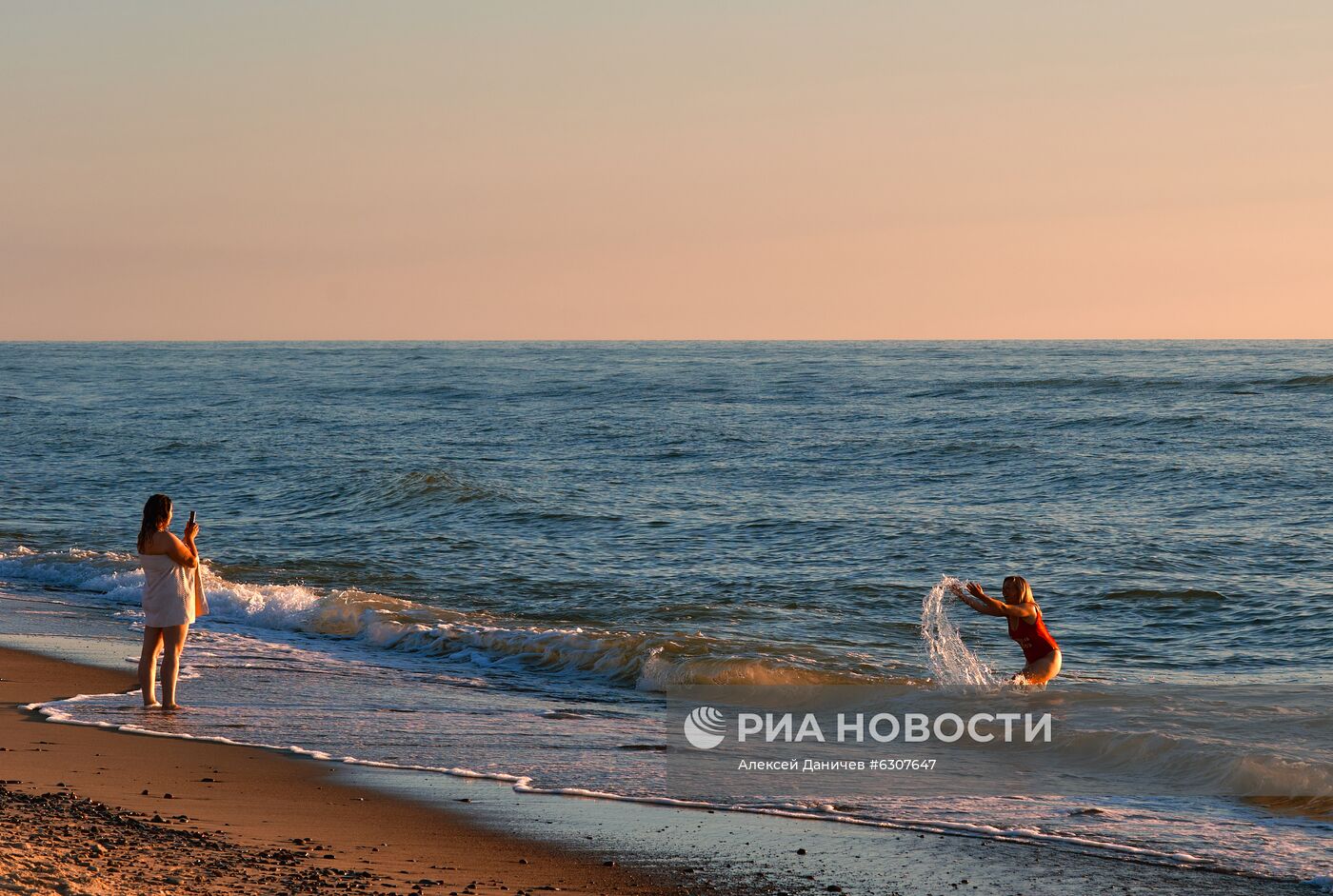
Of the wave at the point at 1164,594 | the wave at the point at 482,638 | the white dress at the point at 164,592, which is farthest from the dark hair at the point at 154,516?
the wave at the point at 1164,594

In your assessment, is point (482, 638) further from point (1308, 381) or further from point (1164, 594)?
point (1308, 381)

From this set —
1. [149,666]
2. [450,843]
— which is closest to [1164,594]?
[450,843]

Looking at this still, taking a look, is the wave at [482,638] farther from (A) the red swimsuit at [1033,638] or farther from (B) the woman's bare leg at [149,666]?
(B) the woman's bare leg at [149,666]

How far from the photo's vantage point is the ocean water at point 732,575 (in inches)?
338

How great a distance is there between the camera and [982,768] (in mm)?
8547

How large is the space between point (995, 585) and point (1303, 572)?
3.49m

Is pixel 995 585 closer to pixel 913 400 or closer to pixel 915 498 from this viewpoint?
pixel 915 498

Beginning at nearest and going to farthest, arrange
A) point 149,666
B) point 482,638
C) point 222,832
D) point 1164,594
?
point 222,832 < point 149,666 < point 482,638 < point 1164,594

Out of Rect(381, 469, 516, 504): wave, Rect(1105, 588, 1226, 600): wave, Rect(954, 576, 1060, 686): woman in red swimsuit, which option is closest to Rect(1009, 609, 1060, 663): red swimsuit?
Rect(954, 576, 1060, 686): woman in red swimsuit

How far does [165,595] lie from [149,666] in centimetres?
53

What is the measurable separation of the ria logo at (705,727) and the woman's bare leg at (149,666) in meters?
3.91

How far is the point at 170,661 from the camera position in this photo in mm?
9438

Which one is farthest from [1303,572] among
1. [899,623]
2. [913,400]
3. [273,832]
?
[913,400]

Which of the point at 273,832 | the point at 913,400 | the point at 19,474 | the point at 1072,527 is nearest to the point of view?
the point at 273,832
